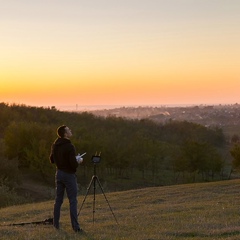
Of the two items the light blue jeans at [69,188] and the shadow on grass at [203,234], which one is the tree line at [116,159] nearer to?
the light blue jeans at [69,188]

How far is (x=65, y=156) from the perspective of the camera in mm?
10703

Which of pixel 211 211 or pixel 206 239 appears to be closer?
pixel 206 239

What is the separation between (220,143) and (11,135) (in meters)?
77.9

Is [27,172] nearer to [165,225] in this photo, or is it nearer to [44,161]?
[44,161]

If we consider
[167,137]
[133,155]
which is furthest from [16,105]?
[133,155]

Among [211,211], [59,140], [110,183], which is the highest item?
[59,140]

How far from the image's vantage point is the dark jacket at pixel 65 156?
34.9 feet

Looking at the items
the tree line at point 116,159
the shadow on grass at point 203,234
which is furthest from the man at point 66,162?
the tree line at point 116,159

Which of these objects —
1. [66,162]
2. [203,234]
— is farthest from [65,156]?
[203,234]

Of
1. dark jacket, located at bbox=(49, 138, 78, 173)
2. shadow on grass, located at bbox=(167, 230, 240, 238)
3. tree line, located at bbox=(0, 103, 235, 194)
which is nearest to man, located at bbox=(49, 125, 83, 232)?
dark jacket, located at bbox=(49, 138, 78, 173)

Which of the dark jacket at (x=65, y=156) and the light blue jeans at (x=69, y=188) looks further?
the light blue jeans at (x=69, y=188)

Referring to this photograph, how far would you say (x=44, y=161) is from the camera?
54844mm

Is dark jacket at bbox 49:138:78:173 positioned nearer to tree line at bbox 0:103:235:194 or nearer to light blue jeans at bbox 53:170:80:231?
light blue jeans at bbox 53:170:80:231

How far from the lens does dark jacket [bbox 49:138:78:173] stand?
34.9 ft
